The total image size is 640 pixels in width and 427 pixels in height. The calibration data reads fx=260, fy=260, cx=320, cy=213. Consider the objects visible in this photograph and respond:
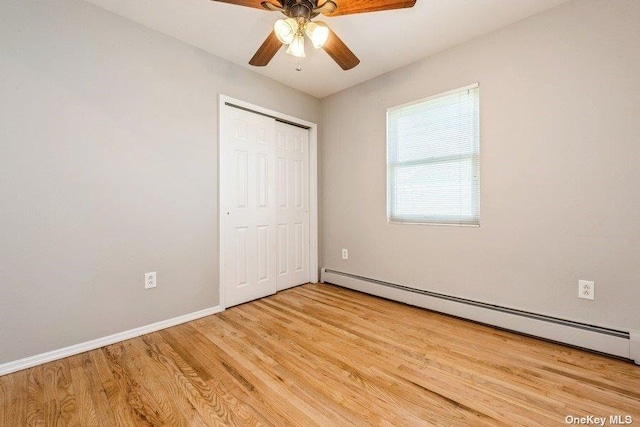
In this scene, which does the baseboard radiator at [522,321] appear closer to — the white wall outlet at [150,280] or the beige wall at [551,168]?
the beige wall at [551,168]

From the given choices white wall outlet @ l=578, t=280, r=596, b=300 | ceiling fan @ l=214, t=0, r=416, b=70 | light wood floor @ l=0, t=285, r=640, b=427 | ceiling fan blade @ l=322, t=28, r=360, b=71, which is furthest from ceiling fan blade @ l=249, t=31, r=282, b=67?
white wall outlet @ l=578, t=280, r=596, b=300

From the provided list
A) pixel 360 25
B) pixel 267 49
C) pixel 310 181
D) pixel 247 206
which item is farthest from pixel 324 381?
pixel 360 25

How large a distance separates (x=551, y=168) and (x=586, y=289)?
889 mm

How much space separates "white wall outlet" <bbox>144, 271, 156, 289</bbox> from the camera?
6.91 feet

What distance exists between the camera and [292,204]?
330 centimetres

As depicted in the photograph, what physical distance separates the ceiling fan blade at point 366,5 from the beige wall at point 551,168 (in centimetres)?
119

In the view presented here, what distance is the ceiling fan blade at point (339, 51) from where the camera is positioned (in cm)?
174

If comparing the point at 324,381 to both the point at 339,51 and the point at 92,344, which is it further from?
the point at 339,51

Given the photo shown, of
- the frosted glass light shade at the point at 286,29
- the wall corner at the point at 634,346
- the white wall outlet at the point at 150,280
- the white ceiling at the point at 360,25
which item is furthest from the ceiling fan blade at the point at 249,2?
the wall corner at the point at 634,346

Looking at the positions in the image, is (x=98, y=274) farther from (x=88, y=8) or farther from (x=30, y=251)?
(x=88, y=8)

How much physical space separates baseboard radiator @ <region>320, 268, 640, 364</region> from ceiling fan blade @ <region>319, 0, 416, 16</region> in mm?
2308

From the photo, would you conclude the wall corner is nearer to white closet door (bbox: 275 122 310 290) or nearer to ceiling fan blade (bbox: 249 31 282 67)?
white closet door (bbox: 275 122 310 290)

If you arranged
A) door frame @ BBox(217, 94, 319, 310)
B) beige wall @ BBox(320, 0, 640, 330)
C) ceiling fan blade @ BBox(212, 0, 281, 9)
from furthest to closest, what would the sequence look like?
door frame @ BBox(217, 94, 319, 310) < beige wall @ BBox(320, 0, 640, 330) < ceiling fan blade @ BBox(212, 0, 281, 9)

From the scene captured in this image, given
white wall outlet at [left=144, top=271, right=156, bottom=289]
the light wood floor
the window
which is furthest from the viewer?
the window
